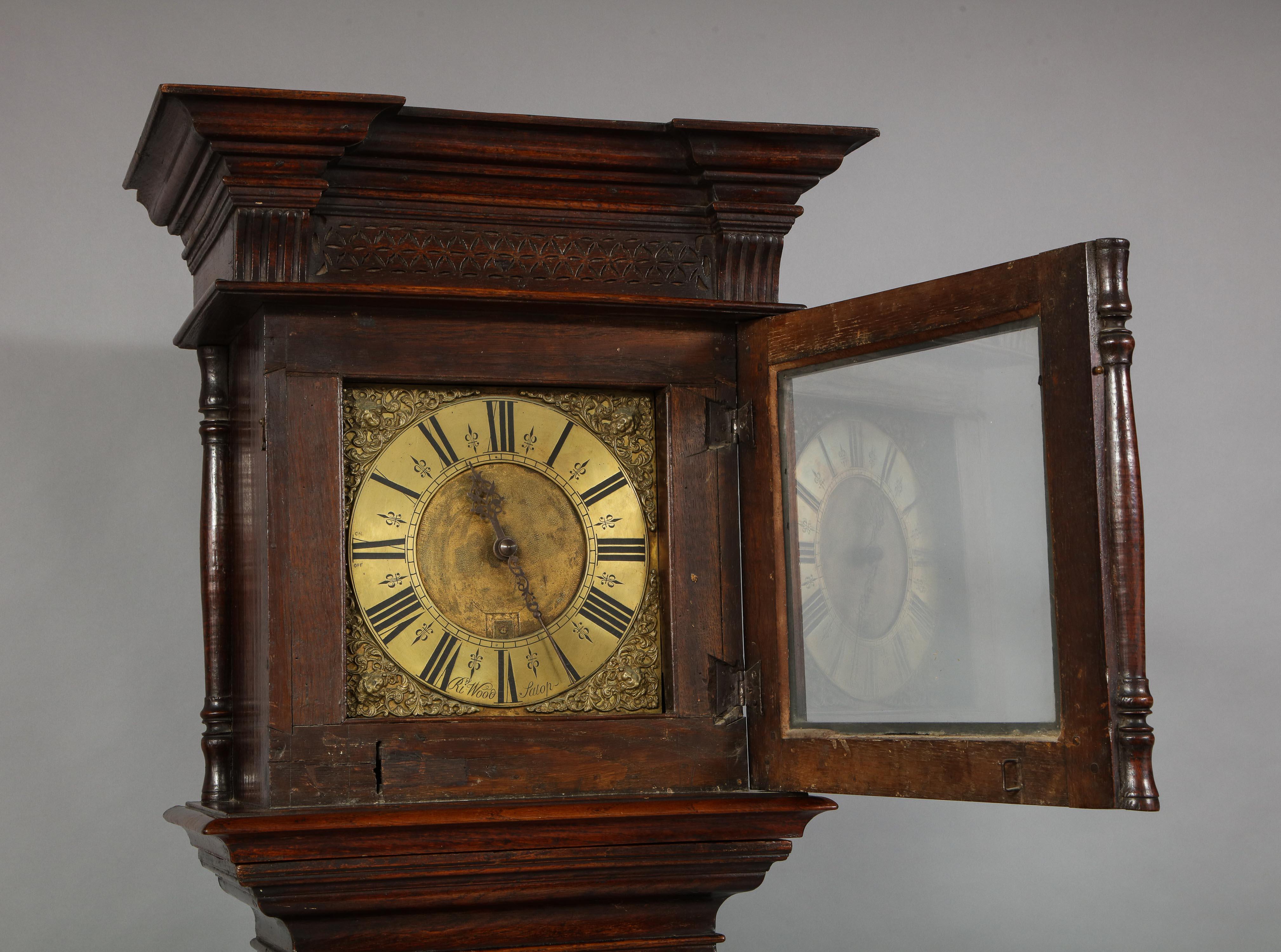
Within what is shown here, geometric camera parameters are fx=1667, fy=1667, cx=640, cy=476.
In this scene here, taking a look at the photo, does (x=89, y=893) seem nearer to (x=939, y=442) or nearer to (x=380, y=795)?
(x=380, y=795)

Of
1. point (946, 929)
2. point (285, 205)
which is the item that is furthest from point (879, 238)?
point (285, 205)

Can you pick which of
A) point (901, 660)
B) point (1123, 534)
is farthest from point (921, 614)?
point (1123, 534)

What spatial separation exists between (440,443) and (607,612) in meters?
0.37

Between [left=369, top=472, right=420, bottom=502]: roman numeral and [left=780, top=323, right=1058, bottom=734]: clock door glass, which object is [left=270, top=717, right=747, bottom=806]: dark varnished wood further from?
[left=369, top=472, right=420, bottom=502]: roman numeral

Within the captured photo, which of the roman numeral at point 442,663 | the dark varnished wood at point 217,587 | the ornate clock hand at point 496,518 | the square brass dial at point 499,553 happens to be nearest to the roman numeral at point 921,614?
the square brass dial at point 499,553

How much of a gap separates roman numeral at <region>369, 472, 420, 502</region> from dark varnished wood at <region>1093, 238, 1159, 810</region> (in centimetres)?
104

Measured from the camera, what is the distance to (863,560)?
2.48 metres

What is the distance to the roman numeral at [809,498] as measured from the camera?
2.56 meters

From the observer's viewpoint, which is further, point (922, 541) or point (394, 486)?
point (394, 486)

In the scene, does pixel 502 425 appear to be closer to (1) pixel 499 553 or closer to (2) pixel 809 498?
(1) pixel 499 553

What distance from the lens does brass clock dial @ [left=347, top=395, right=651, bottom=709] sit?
8.35ft

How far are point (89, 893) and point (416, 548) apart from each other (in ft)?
4.41

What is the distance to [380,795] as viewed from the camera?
95.9 inches

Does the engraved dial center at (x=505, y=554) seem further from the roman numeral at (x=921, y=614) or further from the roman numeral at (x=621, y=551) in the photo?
the roman numeral at (x=921, y=614)
